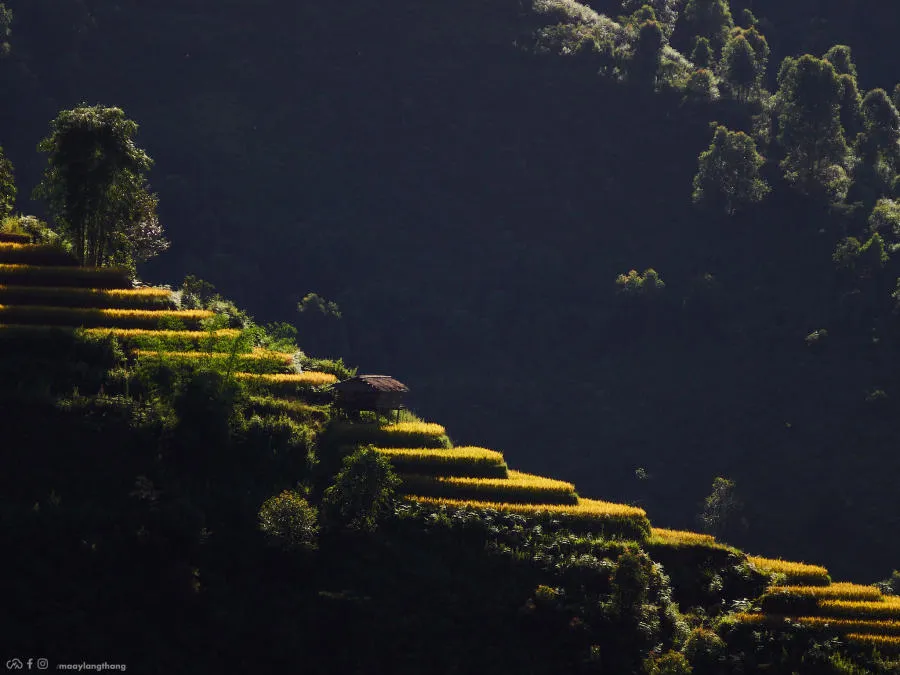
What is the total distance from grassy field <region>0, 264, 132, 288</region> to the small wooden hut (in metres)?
17.9

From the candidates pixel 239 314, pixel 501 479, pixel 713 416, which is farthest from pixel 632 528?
pixel 713 416

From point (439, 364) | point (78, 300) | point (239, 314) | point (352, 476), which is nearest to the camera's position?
point (352, 476)

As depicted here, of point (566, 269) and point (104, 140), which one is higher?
point (566, 269)

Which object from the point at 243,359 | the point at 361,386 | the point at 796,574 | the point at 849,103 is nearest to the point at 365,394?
the point at 361,386

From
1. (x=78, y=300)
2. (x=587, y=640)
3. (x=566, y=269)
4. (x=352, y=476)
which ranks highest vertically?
(x=566, y=269)

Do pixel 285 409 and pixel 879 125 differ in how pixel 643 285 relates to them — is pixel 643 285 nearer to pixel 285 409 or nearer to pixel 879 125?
pixel 879 125

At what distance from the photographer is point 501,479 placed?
6988 centimetres

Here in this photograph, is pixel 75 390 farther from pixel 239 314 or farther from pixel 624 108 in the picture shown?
pixel 624 108

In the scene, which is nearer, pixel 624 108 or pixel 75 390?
pixel 75 390

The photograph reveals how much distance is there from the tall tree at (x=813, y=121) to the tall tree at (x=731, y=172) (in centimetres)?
590

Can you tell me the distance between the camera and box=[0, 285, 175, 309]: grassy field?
238ft

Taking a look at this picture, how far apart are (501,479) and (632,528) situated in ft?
27.1

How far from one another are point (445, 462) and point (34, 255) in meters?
31.8

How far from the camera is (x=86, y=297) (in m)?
74.2
